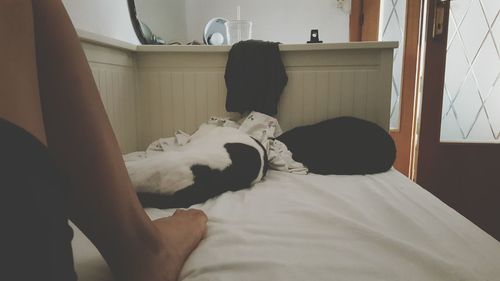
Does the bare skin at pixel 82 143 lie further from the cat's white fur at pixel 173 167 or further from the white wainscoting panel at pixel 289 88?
the white wainscoting panel at pixel 289 88

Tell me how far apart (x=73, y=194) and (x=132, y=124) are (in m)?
1.11

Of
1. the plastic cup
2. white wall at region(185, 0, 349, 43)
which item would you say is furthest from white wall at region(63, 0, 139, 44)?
white wall at region(185, 0, 349, 43)

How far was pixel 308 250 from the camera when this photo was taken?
0.58 meters

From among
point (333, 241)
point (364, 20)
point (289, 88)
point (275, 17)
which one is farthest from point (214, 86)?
point (364, 20)

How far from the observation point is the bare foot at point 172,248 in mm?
480

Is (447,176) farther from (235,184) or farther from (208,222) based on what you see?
(208,222)

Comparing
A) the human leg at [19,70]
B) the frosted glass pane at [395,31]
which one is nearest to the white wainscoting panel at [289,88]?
the frosted glass pane at [395,31]

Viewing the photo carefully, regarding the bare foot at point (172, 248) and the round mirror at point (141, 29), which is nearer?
the bare foot at point (172, 248)

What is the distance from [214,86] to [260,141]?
0.43 meters

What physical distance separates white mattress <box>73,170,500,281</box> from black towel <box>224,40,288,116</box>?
630 mm

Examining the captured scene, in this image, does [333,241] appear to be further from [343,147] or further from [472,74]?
[472,74]

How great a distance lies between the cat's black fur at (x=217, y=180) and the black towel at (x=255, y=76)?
428 mm

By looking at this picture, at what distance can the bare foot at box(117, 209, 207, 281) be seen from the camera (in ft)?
1.57

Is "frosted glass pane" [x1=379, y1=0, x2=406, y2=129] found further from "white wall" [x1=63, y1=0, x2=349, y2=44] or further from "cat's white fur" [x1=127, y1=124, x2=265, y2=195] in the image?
"cat's white fur" [x1=127, y1=124, x2=265, y2=195]
